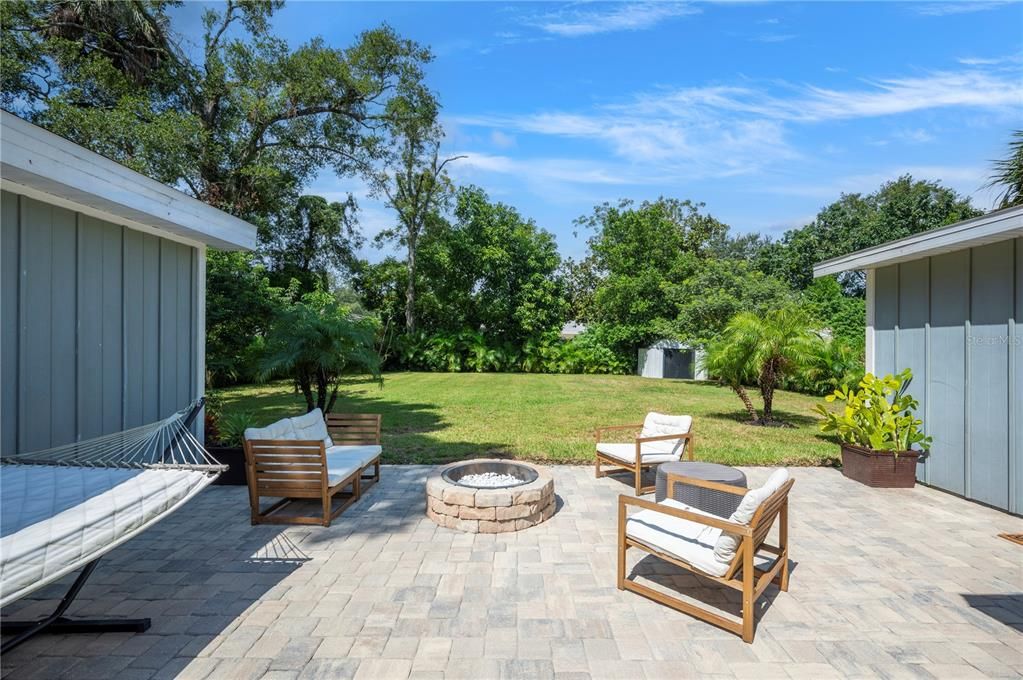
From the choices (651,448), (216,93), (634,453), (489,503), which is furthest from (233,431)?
(216,93)

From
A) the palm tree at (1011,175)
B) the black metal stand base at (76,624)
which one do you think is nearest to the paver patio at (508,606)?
the black metal stand base at (76,624)

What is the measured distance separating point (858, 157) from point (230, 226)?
16.5 metres

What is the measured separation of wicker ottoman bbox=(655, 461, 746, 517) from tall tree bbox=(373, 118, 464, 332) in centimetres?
2017

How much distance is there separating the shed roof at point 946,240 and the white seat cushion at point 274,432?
7079mm

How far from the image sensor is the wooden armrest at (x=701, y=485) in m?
3.70

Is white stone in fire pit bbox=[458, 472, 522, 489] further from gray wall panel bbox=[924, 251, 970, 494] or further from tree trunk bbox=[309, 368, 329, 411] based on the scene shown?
gray wall panel bbox=[924, 251, 970, 494]

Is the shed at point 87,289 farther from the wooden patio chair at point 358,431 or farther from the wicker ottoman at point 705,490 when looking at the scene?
the wicker ottoman at point 705,490

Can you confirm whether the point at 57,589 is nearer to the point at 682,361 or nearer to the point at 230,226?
the point at 230,226

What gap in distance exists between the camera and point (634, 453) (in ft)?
19.5

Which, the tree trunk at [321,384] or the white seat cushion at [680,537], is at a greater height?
the tree trunk at [321,384]

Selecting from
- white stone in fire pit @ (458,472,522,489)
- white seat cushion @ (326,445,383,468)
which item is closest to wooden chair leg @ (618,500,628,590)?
white stone in fire pit @ (458,472,522,489)

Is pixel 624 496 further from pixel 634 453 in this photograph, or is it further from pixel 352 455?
pixel 352 455

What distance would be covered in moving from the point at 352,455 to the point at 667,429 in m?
3.82

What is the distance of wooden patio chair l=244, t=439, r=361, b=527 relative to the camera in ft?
14.8
